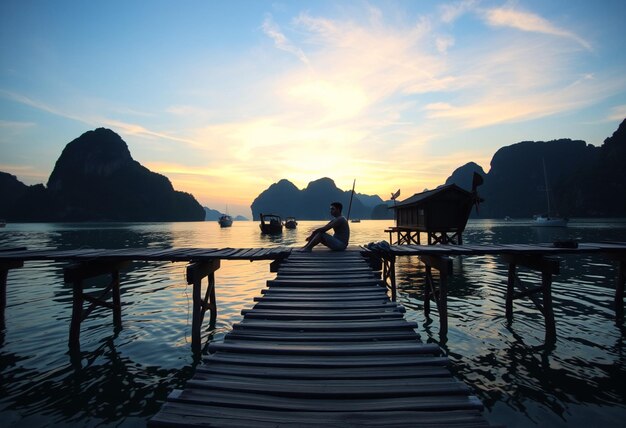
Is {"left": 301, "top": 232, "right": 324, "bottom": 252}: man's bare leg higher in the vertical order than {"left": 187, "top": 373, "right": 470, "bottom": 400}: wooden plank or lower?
higher

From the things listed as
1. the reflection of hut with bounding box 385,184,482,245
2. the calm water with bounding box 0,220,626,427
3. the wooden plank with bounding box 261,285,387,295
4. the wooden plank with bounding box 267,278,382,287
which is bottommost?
the calm water with bounding box 0,220,626,427

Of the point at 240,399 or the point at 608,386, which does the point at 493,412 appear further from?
the point at 240,399

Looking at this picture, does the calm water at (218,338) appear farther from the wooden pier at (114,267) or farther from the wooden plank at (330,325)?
the wooden plank at (330,325)

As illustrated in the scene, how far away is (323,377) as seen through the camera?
3.60 meters

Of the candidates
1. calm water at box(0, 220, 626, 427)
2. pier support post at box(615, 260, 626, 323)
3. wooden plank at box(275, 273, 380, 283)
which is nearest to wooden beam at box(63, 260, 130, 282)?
calm water at box(0, 220, 626, 427)

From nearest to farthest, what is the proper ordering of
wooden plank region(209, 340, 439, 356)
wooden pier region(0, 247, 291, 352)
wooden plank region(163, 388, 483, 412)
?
wooden plank region(163, 388, 483, 412) → wooden plank region(209, 340, 439, 356) → wooden pier region(0, 247, 291, 352)

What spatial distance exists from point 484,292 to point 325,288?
Result: 43.2 feet

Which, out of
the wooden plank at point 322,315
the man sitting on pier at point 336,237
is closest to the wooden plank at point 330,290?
the wooden plank at point 322,315

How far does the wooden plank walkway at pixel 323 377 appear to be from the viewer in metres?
2.88

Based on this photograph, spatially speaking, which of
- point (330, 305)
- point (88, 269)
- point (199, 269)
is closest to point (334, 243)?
point (199, 269)

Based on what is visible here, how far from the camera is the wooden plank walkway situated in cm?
288

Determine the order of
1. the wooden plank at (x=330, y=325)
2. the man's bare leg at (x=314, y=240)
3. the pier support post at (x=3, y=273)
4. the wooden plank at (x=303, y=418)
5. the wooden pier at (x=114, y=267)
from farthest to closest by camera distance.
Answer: the man's bare leg at (x=314, y=240) → the pier support post at (x=3, y=273) → the wooden pier at (x=114, y=267) → the wooden plank at (x=330, y=325) → the wooden plank at (x=303, y=418)

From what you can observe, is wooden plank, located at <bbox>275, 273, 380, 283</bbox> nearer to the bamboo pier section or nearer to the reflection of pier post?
the bamboo pier section

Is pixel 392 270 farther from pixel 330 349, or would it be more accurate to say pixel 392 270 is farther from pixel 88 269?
pixel 88 269
